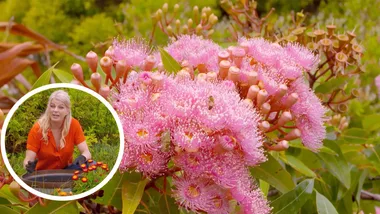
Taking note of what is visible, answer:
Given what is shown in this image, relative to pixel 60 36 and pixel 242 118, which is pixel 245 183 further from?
pixel 60 36

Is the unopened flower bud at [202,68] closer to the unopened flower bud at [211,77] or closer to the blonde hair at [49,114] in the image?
the unopened flower bud at [211,77]

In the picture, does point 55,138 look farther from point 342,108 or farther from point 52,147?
point 342,108

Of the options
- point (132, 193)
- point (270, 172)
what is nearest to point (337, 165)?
point (270, 172)

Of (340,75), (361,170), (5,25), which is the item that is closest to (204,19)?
(340,75)

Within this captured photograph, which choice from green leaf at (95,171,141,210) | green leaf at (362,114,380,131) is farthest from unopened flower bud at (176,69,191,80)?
green leaf at (362,114,380,131)

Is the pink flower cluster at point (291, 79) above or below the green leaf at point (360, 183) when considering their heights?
above

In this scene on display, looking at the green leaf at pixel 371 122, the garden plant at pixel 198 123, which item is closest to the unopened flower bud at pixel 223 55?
the garden plant at pixel 198 123

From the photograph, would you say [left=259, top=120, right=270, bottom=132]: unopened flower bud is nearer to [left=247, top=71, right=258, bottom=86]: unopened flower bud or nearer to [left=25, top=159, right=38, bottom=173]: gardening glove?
[left=247, top=71, right=258, bottom=86]: unopened flower bud
